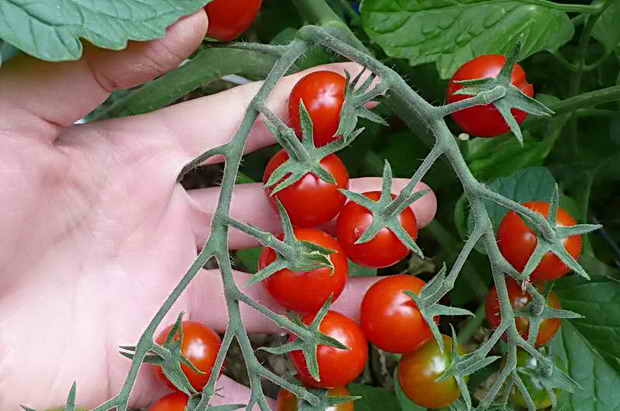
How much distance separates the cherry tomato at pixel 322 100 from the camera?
84cm

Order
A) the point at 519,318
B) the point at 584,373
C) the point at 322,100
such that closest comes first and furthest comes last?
1. the point at 322,100
2. the point at 519,318
3. the point at 584,373

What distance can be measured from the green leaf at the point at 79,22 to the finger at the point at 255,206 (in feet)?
1.10

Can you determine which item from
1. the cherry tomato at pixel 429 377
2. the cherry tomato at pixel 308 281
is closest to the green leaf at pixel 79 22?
the cherry tomato at pixel 308 281

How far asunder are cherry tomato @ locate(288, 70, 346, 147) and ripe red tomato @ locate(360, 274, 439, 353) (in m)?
0.20

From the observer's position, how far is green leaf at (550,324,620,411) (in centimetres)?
102

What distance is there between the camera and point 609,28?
3.43 ft

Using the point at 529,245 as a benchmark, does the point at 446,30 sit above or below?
above

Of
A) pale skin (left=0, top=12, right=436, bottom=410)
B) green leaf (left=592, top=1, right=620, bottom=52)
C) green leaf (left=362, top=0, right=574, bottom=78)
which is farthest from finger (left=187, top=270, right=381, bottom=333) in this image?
green leaf (left=592, top=1, right=620, bottom=52)

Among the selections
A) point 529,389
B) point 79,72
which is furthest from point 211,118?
point 529,389

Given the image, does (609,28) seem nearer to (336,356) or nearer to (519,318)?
(519,318)

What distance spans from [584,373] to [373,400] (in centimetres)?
31

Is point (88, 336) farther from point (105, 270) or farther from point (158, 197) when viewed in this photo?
point (158, 197)

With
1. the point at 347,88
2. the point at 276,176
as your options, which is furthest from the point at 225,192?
the point at 347,88

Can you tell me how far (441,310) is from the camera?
2.60ft
